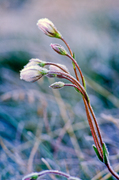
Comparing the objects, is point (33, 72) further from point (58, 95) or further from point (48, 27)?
point (58, 95)

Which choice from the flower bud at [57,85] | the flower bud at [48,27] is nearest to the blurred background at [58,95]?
the flower bud at [57,85]

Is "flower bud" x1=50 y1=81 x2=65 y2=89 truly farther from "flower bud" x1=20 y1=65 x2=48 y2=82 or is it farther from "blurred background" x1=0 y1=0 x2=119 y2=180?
"blurred background" x1=0 y1=0 x2=119 y2=180

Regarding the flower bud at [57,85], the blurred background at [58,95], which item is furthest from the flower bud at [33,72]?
the blurred background at [58,95]

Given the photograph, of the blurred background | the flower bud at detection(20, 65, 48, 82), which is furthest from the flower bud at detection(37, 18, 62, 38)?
the blurred background

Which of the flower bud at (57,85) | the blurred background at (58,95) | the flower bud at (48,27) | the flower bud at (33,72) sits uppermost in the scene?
the flower bud at (48,27)

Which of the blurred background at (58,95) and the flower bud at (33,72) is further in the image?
the blurred background at (58,95)

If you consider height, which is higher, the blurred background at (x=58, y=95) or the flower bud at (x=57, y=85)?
the flower bud at (x=57, y=85)

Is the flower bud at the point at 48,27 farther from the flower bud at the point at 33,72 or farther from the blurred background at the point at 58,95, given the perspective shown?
the blurred background at the point at 58,95

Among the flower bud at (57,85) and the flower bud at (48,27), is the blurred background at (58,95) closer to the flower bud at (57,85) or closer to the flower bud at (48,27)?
the flower bud at (57,85)

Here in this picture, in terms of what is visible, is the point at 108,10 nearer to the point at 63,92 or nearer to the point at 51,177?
the point at 63,92
